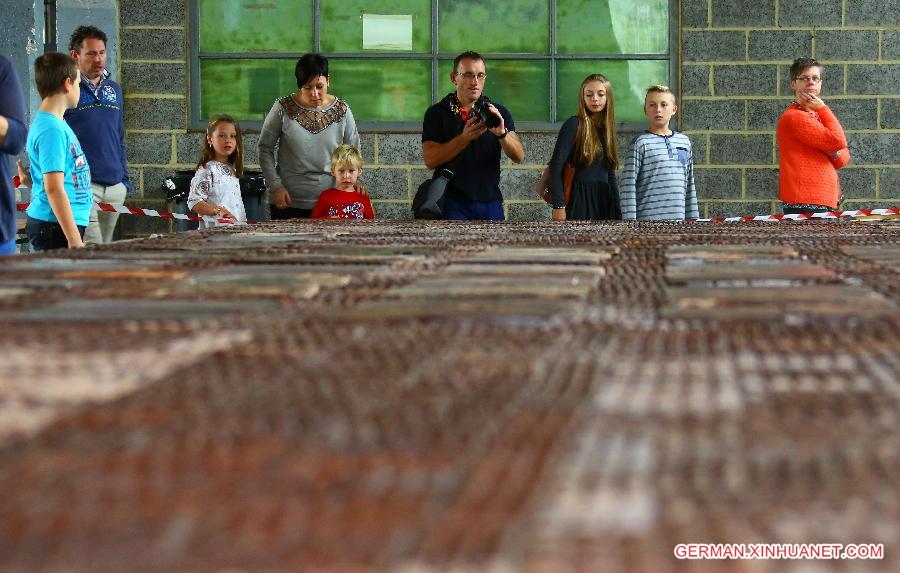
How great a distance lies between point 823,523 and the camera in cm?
39

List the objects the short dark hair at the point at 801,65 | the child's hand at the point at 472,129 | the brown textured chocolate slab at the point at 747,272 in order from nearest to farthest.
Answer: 1. the brown textured chocolate slab at the point at 747,272
2. the child's hand at the point at 472,129
3. the short dark hair at the point at 801,65

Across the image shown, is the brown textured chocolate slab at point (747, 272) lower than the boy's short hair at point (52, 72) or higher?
lower

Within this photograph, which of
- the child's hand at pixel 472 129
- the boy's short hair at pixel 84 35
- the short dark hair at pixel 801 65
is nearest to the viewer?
the child's hand at pixel 472 129

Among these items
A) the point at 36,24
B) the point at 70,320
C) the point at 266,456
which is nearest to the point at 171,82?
the point at 36,24

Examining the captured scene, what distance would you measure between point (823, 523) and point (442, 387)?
254 millimetres

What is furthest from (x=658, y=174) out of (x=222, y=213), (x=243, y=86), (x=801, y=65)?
(x=243, y=86)

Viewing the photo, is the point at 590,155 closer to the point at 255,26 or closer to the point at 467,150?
the point at 467,150

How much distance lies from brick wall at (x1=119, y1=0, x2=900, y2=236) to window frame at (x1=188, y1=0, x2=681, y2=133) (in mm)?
43

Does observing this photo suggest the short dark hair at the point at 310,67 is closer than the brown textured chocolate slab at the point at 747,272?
No

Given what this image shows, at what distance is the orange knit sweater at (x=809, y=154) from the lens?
498 cm

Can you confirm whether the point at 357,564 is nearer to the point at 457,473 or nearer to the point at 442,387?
the point at 457,473

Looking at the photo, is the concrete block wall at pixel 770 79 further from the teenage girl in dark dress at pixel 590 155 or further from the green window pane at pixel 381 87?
the teenage girl in dark dress at pixel 590 155

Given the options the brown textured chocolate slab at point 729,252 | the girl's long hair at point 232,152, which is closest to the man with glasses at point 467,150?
the girl's long hair at point 232,152

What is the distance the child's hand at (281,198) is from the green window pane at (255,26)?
191 cm
